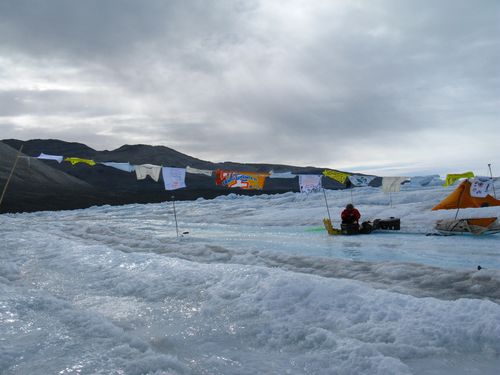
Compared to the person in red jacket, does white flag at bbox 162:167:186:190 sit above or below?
above

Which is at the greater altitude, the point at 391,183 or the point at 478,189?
the point at 391,183

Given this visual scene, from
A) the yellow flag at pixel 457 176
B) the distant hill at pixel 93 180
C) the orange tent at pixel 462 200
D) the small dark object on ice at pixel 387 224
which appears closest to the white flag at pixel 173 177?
the small dark object on ice at pixel 387 224

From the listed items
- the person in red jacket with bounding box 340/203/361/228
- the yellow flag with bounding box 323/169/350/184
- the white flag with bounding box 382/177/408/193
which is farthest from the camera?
the white flag with bounding box 382/177/408/193

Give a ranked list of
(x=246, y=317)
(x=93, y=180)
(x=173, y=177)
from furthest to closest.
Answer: (x=93, y=180) → (x=173, y=177) → (x=246, y=317)

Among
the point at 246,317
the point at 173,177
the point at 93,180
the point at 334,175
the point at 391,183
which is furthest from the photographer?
the point at 93,180

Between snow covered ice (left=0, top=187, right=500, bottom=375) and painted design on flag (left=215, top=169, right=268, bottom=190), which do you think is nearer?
snow covered ice (left=0, top=187, right=500, bottom=375)

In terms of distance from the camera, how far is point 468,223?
48.1 ft

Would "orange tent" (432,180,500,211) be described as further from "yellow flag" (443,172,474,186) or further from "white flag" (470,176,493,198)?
"yellow flag" (443,172,474,186)

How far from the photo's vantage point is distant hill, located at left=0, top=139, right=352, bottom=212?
174 ft

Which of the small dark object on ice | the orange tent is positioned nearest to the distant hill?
the small dark object on ice

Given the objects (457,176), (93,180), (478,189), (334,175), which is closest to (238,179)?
(334,175)

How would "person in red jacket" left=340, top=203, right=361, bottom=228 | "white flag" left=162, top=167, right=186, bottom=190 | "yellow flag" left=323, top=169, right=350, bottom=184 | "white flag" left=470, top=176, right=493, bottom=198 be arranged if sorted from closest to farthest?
1. "person in red jacket" left=340, top=203, right=361, bottom=228
2. "white flag" left=162, top=167, right=186, bottom=190
3. "white flag" left=470, top=176, right=493, bottom=198
4. "yellow flag" left=323, top=169, right=350, bottom=184

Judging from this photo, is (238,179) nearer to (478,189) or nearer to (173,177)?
(173,177)

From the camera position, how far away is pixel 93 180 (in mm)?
79938
